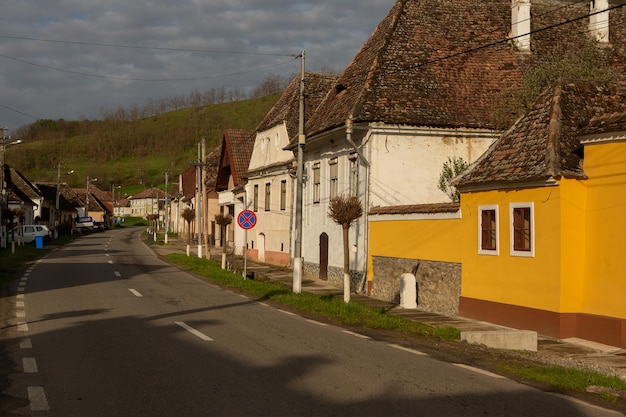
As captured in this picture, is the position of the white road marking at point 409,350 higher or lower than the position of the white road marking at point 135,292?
lower

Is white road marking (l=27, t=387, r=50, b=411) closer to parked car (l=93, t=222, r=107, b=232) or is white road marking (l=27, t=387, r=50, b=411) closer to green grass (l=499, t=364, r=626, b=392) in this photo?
green grass (l=499, t=364, r=626, b=392)

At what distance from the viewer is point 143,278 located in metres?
27.1

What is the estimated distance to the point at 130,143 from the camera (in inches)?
6068

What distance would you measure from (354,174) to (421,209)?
20.5 ft

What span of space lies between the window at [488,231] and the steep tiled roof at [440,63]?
25.2 feet

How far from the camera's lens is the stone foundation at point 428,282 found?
19125 mm

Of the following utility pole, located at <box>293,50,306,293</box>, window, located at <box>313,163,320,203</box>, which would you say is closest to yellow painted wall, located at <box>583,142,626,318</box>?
utility pole, located at <box>293,50,306,293</box>

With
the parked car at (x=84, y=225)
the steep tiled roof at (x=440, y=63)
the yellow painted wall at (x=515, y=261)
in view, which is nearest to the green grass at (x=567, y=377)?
the yellow painted wall at (x=515, y=261)

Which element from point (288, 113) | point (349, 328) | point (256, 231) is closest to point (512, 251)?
point (349, 328)

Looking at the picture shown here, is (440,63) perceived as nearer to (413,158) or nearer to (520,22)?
(413,158)

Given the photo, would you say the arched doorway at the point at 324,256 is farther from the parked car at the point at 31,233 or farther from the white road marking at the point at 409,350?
the parked car at the point at 31,233

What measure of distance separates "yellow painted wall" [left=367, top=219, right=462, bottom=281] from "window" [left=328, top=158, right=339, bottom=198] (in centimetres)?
466

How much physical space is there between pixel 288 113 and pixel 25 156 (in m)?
117

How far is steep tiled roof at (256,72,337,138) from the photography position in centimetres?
3647
